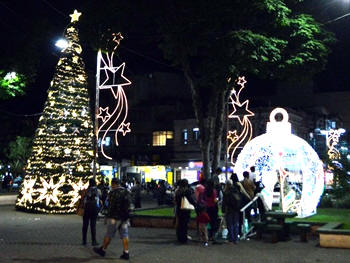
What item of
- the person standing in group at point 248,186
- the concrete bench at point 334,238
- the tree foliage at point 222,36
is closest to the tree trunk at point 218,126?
the tree foliage at point 222,36

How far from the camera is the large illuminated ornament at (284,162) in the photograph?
1683 centimetres

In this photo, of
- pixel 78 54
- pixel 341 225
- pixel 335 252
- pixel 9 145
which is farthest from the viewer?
pixel 9 145

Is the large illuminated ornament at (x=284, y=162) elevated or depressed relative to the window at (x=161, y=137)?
depressed

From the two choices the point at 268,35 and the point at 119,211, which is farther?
the point at 268,35

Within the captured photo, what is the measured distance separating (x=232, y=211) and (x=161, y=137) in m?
41.5

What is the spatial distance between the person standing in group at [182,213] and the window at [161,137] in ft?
133

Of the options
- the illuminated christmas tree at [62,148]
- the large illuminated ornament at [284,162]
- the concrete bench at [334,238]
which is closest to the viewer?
the concrete bench at [334,238]

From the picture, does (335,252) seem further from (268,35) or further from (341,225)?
(268,35)

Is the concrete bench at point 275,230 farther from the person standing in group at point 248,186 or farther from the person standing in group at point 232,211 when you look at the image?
the person standing in group at point 248,186

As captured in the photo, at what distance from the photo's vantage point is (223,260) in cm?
1080

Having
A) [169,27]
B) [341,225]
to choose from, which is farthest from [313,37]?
[341,225]

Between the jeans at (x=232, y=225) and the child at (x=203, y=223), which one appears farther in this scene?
the jeans at (x=232, y=225)

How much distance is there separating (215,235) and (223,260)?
3096 millimetres

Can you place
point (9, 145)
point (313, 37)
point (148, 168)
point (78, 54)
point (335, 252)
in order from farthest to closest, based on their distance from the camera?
point (148, 168) → point (9, 145) → point (78, 54) → point (313, 37) → point (335, 252)
